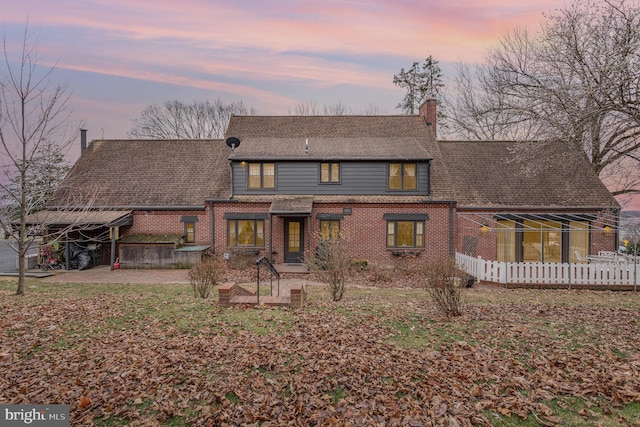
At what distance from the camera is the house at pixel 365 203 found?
57.1 feet

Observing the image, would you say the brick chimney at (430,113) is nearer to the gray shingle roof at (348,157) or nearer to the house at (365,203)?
the gray shingle roof at (348,157)

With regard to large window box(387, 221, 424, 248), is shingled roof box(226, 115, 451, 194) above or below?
above

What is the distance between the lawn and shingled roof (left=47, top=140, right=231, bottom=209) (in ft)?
35.0

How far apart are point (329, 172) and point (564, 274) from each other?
10919 mm

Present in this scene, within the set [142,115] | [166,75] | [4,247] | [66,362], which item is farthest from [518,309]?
[142,115]

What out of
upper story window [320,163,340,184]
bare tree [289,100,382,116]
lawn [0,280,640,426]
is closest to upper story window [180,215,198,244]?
upper story window [320,163,340,184]

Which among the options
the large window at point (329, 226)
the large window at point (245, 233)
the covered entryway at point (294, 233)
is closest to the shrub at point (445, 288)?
the large window at point (329, 226)

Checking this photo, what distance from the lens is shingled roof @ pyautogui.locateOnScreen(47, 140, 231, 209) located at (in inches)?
720

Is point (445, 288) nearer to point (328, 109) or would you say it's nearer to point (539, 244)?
point (539, 244)

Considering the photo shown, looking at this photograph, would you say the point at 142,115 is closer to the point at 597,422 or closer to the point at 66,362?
the point at 66,362

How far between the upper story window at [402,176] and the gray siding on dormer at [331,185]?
0.25 metres

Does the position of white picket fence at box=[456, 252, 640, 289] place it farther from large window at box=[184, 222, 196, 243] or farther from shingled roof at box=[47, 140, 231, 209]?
shingled roof at box=[47, 140, 231, 209]

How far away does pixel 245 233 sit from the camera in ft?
58.5

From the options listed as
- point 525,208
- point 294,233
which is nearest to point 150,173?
point 294,233
